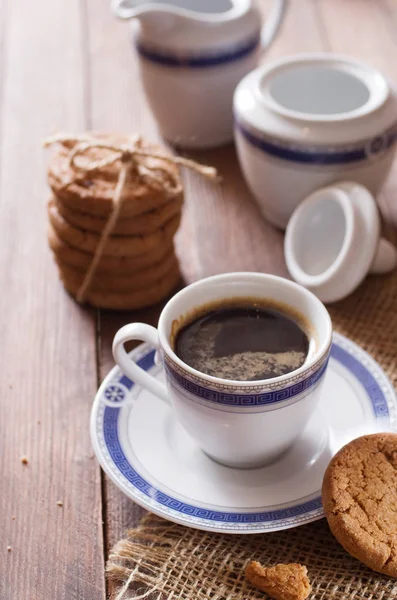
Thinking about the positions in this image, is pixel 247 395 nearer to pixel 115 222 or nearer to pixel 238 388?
pixel 238 388

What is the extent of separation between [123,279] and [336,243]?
0.29 meters

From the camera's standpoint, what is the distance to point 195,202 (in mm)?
1149

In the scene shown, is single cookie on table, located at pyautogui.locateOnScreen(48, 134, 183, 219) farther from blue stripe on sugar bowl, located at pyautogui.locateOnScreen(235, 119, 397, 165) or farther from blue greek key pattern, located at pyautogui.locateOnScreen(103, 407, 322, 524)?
blue greek key pattern, located at pyautogui.locateOnScreen(103, 407, 322, 524)

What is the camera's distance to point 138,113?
136cm

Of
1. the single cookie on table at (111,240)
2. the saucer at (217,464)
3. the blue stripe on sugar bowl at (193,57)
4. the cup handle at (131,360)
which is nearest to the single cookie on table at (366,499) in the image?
the saucer at (217,464)

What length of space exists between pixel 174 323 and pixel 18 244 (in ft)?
1.44

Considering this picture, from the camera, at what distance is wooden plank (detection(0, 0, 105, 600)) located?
0.68 m

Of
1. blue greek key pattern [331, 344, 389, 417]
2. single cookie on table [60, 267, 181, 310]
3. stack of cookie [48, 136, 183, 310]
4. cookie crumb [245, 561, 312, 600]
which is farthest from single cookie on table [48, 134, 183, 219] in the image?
cookie crumb [245, 561, 312, 600]

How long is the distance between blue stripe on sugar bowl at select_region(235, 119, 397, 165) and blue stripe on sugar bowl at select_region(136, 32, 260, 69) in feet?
0.73

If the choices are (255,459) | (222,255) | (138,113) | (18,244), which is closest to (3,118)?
(138,113)

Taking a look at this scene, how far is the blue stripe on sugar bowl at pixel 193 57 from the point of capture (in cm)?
117

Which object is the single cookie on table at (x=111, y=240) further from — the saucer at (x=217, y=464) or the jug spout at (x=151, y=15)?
the jug spout at (x=151, y=15)

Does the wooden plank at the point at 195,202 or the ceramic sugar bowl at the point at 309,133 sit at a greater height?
the ceramic sugar bowl at the point at 309,133

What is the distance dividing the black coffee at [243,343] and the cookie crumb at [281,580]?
0.16 m
